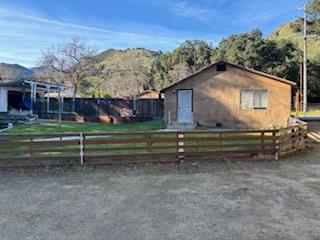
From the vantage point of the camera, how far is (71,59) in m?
40.9

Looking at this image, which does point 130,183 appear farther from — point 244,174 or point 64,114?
point 64,114

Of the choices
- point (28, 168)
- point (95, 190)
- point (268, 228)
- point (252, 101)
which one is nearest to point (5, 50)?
point (252, 101)

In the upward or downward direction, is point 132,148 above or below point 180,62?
below

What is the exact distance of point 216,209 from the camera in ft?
16.8

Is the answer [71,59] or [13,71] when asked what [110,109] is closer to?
[71,59]

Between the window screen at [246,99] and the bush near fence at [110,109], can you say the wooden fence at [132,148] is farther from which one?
the bush near fence at [110,109]

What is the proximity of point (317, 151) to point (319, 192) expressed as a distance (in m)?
5.22

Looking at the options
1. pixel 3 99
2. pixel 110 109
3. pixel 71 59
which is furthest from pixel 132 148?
pixel 71 59

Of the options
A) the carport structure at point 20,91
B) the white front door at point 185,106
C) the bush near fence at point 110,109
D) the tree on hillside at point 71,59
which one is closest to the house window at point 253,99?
the white front door at point 185,106

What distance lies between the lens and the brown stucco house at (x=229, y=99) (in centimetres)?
1805

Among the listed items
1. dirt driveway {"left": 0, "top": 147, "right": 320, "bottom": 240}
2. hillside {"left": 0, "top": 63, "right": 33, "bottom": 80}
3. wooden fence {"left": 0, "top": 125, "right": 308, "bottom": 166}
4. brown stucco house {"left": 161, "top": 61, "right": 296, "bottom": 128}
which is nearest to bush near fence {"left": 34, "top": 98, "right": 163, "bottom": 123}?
brown stucco house {"left": 161, "top": 61, "right": 296, "bottom": 128}

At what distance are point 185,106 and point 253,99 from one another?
4196mm

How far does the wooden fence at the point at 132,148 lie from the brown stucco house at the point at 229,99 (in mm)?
8661

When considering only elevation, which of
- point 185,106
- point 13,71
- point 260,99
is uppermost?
point 13,71
